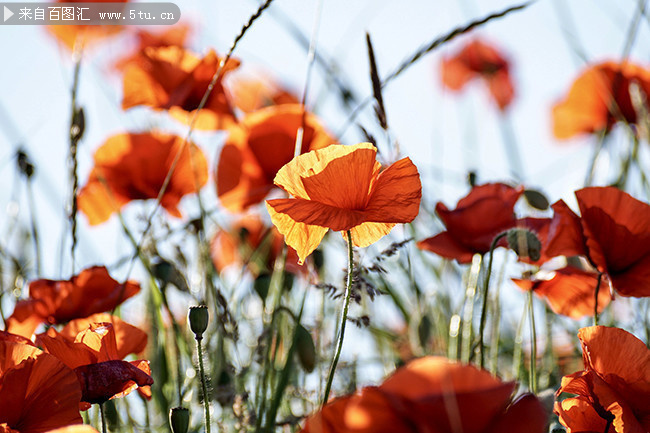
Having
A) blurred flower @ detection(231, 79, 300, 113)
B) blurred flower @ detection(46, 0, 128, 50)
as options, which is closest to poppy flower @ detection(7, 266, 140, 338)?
blurred flower @ detection(231, 79, 300, 113)

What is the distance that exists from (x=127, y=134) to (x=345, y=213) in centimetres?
63

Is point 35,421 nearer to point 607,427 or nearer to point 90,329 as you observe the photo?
point 90,329

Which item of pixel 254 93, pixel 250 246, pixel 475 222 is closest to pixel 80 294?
pixel 475 222

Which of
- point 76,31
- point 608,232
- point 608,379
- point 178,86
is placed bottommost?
point 608,379

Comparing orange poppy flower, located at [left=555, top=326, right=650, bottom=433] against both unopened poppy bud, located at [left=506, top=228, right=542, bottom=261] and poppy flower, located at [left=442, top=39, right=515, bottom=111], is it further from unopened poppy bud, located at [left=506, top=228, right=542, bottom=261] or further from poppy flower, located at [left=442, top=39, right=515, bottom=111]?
poppy flower, located at [left=442, top=39, right=515, bottom=111]

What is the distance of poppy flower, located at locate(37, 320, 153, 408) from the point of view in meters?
Answer: 0.56

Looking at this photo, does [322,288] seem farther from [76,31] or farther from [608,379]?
[76,31]

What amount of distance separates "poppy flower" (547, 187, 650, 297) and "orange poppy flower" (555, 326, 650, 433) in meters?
0.17

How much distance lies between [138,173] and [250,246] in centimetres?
28

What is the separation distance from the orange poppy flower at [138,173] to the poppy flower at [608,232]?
56 cm

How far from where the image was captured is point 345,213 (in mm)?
619

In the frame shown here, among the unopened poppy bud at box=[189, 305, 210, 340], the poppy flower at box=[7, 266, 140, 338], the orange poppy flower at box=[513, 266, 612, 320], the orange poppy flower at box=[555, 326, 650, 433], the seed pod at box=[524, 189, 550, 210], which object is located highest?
the seed pod at box=[524, 189, 550, 210]

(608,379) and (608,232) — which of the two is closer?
(608,379)

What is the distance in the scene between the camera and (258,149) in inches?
46.3
